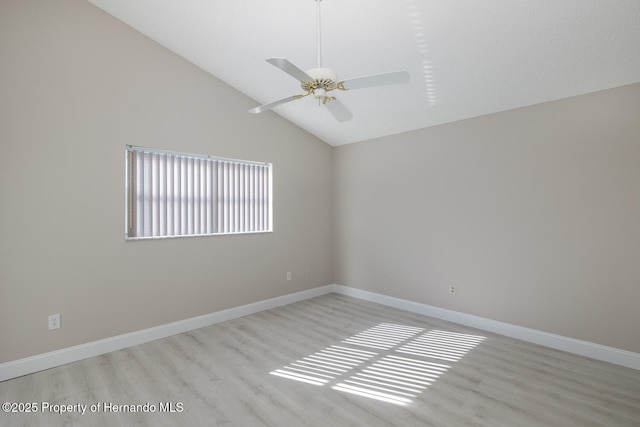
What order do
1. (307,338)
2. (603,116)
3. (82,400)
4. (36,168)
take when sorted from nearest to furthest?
(82,400) < (36,168) < (603,116) < (307,338)

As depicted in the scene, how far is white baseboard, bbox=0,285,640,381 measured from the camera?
2.72 m

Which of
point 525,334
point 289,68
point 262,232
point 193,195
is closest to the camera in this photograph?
point 289,68

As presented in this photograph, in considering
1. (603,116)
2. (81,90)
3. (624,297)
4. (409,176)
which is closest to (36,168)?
(81,90)

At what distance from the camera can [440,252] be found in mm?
3992

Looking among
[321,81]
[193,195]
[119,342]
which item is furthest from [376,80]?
[119,342]

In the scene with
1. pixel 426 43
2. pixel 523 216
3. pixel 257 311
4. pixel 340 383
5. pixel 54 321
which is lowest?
pixel 340 383

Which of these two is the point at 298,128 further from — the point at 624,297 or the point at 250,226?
the point at 624,297

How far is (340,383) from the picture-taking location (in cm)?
253

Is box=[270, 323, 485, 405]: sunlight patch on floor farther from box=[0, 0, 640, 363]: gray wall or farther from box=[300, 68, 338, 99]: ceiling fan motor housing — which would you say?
box=[300, 68, 338, 99]: ceiling fan motor housing

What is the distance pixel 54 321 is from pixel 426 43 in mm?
3976

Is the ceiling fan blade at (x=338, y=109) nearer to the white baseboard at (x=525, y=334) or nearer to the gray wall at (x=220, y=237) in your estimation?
the gray wall at (x=220, y=237)

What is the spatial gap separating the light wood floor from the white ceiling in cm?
251

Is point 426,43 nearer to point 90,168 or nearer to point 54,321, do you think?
point 90,168

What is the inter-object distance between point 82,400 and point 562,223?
4299mm
